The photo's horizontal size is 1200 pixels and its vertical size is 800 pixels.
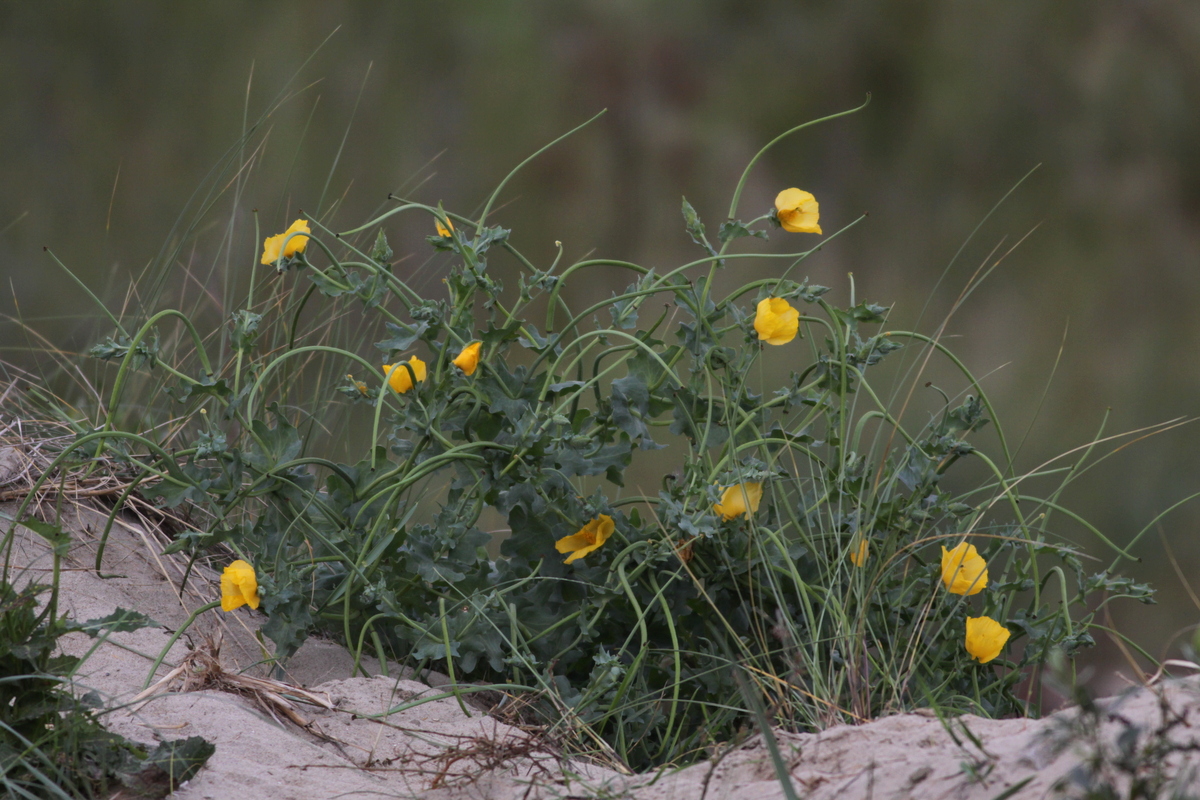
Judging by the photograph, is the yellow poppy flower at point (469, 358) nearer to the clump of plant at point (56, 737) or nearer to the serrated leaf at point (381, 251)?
the serrated leaf at point (381, 251)

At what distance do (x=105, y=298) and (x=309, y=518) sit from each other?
1.17 m

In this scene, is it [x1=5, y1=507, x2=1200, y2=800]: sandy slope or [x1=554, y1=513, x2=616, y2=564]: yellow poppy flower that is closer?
[x1=5, y1=507, x2=1200, y2=800]: sandy slope

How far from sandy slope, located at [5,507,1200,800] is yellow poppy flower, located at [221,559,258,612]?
0.32 feet

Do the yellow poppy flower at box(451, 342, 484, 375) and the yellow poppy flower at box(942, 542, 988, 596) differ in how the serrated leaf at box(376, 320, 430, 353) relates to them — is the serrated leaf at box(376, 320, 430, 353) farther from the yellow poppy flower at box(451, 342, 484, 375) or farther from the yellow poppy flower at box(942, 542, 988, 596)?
the yellow poppy flower at box(942, 542, 988, 596)

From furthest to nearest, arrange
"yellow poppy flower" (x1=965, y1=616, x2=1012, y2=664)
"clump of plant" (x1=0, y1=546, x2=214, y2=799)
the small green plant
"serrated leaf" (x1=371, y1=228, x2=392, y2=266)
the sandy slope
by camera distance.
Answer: "serrated leaf" (x1=371, y1=228, x2=392, y2=266) < "yellow poppy flower" (x1=965, y1=616, x2=1012, y2=664) < "clump of plant" (x1=0, y1=546, x2=214, y2=799) < the sandy slope < the small green plant

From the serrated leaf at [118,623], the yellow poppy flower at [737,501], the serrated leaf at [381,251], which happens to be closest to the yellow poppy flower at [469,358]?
the serrated leaf at [381,251]

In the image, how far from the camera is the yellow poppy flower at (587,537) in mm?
1242

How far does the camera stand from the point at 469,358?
1.21 metres

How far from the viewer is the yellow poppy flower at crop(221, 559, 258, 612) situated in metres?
1.17

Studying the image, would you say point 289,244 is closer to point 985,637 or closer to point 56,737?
point 56,737

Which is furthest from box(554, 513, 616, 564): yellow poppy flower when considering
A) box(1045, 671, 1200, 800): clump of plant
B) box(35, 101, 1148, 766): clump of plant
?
box(1045, 671, 1200, 800): clump of plant

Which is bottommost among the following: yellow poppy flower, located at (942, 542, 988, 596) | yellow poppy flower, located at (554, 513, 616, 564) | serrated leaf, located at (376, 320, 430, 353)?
yellow poppy flower, located at (942, 542, 988, 596)

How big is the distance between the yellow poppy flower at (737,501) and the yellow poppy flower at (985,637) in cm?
27

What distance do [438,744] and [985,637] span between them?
0.61m
